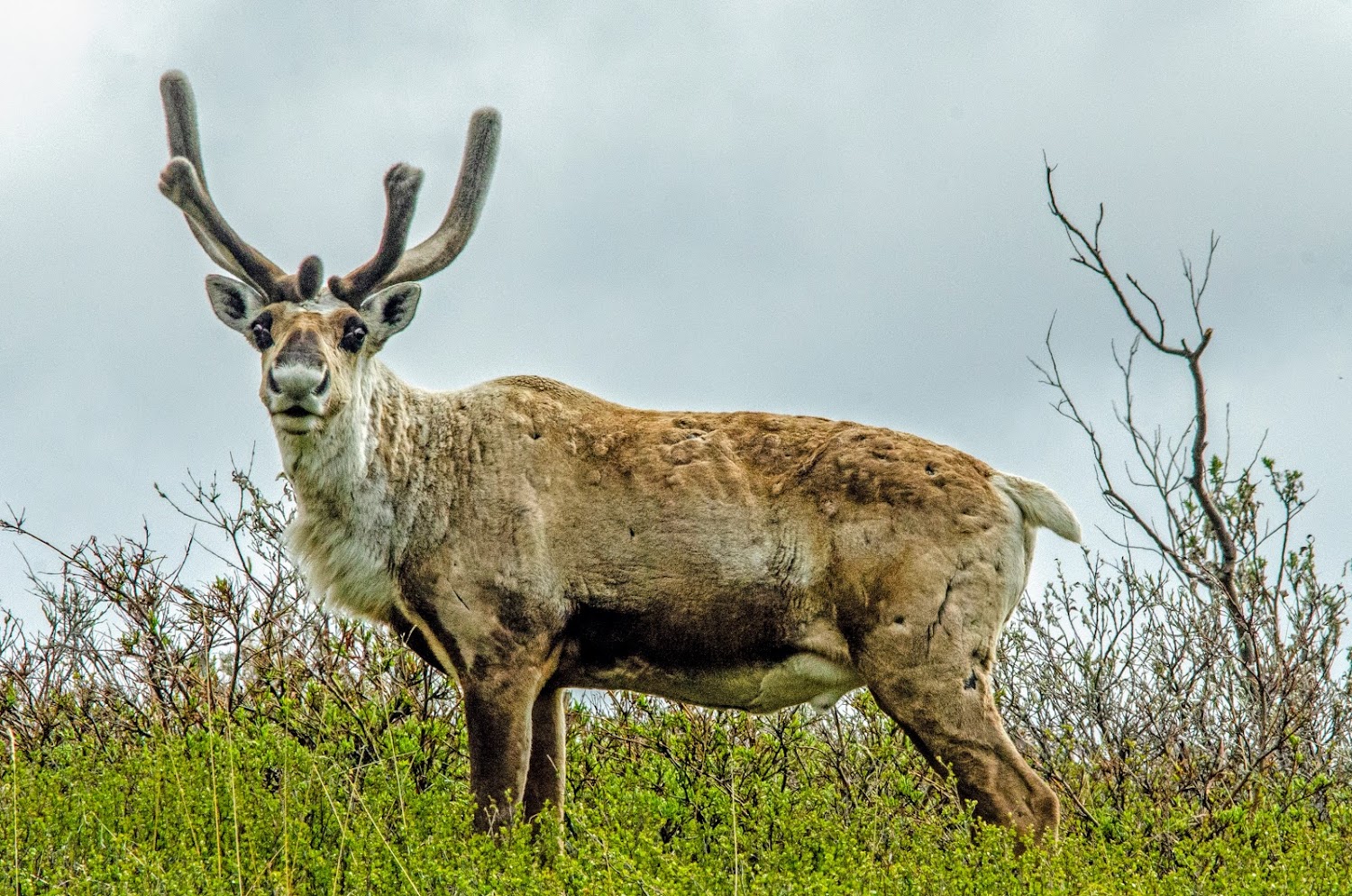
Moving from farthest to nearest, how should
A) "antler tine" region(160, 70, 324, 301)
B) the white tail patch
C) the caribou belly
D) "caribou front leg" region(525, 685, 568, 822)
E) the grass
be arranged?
"antler tine" region(160, 70, 324, 301) → "caribou front leg" region(525, 685, 568, 822) → the white tail patch → the caribou belly → the grass

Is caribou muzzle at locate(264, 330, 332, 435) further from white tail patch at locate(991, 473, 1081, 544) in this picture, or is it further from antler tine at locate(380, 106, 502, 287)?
white tail patch at locate(991, 473, 1081, 544)

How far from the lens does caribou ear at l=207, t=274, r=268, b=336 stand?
6516mm

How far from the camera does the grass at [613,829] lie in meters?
4.91

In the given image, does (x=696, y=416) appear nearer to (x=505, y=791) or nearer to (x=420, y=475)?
(x=420, y=475)

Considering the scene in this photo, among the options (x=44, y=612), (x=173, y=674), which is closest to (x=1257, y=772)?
(x=173, y=674)

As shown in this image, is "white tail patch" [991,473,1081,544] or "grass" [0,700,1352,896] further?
"white tail patch" [991,473,1081,544]

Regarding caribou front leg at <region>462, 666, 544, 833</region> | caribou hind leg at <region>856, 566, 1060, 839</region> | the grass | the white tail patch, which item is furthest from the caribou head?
the white tail patch

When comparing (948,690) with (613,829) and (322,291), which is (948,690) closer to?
(613,829)

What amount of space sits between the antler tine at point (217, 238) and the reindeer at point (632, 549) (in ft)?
0.07

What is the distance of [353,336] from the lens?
6363 mm

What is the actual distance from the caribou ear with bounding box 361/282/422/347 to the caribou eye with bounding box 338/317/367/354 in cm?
10

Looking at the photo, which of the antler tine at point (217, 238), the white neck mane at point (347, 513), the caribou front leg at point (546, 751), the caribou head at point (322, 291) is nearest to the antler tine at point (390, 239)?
the caribou head at point (322, 291)

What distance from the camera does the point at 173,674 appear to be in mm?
7340

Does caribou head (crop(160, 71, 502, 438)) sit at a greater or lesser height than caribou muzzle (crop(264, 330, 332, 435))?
greater
